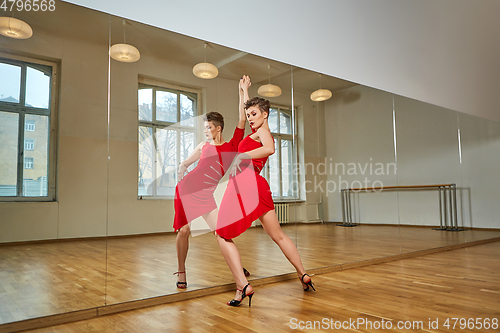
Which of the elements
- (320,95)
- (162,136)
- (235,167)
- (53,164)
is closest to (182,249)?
(235,167)

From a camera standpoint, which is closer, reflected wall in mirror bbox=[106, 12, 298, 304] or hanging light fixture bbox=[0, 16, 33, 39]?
hanging light fixture bbox=[0, 16, 33, 39]

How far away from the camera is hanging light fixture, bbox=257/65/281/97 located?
3661 millimetres

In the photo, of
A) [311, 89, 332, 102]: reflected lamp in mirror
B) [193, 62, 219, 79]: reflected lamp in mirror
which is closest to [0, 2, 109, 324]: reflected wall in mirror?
[193, 62, 219, 79]: reflected lamp in mirror

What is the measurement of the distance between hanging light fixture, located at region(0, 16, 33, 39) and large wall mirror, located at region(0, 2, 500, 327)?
35 millimetres

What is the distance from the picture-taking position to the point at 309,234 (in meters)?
4.01

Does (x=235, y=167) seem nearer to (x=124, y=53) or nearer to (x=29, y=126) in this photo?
(x=124, y=53)

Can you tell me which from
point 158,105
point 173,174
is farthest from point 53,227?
point 158,105

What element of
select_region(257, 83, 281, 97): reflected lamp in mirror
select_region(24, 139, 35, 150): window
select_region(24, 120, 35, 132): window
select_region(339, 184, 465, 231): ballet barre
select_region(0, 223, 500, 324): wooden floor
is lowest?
select_region(0, 223, 500, 324): wooden floor

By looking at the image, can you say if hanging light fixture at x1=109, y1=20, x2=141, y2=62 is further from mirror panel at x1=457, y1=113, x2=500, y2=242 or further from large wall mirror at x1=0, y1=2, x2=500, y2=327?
mirror panel at x1=457, y1=113, x2=500, y2=242

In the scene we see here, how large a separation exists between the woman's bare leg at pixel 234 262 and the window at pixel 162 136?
605 millimetres

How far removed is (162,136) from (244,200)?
0.84m

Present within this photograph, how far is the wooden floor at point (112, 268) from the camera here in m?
2.23

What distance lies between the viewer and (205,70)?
3240mm

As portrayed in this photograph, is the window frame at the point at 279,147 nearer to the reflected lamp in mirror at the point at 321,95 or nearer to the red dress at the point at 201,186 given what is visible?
the reflected lamp in mirror at the point at 321,95
